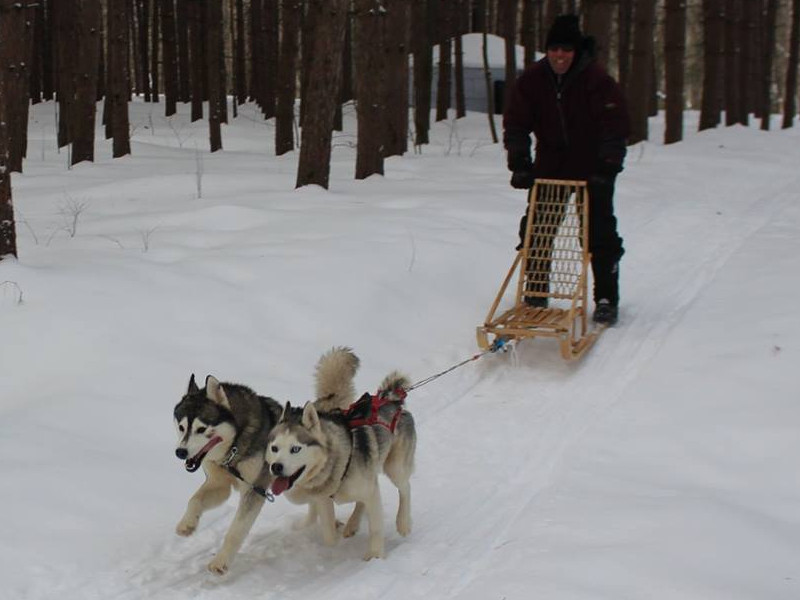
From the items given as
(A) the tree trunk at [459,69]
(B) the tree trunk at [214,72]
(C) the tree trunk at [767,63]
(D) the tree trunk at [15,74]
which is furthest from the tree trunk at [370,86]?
(C) the tree trunk at [767,63]

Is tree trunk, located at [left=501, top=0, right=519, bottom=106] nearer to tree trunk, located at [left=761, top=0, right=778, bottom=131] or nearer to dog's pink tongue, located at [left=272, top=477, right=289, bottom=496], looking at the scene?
tree trunk, located at [left=761, top=0, right=778, bottom=131]

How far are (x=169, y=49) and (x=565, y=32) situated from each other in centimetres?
2232

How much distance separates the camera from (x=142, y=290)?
750 cm

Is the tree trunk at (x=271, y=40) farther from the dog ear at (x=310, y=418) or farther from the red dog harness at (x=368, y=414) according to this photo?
the dog ear at (x=310, y=418)

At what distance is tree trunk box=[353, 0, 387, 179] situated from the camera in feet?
43.8

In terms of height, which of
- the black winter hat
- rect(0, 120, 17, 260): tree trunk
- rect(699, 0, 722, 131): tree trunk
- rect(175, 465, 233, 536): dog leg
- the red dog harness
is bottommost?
rect(175, 465, 233, 536): dog leg

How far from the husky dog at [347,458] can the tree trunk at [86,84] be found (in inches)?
489

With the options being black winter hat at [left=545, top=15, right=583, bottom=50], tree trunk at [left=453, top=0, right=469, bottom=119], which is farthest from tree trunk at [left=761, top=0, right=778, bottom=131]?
black winter hat at [left=545, top=15, right=583, bottom=50]

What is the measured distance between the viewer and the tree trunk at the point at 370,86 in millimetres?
13336

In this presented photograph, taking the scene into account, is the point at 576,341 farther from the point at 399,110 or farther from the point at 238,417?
the point at 399,110

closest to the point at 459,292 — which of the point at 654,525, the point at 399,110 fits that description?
the point at 654,525

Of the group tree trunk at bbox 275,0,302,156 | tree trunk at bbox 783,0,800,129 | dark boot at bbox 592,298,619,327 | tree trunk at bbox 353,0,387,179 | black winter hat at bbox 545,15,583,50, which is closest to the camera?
black winter hat at bbox 545,15,583,50

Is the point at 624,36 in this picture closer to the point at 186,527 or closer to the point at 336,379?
the point at 336,379

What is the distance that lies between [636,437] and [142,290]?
363cm
